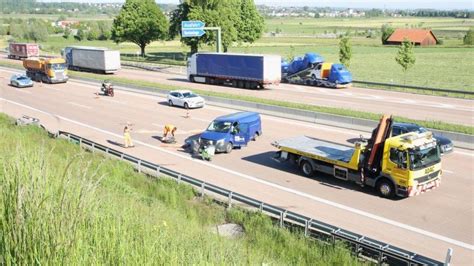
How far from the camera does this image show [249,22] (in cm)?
8350

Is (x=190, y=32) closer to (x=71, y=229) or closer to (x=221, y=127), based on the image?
(x=221, y=127)

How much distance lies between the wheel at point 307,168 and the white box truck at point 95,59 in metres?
44.3

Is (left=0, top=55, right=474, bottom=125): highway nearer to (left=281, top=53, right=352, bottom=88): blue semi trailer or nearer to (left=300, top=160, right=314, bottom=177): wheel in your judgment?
(left=281, top=53, right=352, bottom=88): blue semi trailer

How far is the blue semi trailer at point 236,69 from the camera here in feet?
149

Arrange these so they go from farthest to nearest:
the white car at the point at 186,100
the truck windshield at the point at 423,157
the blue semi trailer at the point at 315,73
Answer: the blue semi trailer at the point at 315,73 → the white car at the point at 186,100 → the truck windshield at the point at 423,157

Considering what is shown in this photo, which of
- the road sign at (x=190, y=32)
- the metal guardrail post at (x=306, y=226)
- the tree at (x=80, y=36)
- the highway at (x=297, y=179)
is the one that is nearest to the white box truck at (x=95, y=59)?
the road sign at (x=190, y=32)

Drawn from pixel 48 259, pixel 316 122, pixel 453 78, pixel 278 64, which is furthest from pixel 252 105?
pixel 453 78

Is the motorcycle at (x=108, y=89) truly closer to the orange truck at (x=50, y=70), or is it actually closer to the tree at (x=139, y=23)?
the orange truck at (x=50, y=70)

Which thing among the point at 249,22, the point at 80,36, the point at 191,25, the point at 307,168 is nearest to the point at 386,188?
the point at 307,168

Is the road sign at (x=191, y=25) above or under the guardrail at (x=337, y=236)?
above

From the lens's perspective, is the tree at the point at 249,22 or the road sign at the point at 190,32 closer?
the road sign at the point at 190,32

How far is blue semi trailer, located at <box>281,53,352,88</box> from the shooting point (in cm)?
4694

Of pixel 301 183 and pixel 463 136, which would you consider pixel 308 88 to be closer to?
pixel 463 136

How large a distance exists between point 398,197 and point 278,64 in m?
30.1
